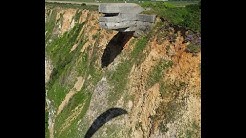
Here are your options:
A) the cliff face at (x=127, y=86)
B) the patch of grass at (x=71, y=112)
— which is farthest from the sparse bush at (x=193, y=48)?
the patch of grass at (x=71, y=112)

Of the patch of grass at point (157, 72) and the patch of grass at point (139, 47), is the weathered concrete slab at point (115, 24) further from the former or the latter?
the patch of grass at point (157, 72)

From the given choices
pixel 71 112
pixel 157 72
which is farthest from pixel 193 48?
pixel 71 112

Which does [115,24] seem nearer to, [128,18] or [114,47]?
[128,18]

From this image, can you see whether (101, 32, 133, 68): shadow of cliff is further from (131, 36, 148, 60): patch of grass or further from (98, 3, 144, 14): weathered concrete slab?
(98, 3, 144, 14): weathered concrete slab

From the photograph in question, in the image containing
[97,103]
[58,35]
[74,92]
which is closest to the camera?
[97,103]

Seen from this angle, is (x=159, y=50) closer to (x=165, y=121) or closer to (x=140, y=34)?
(x=140, y=34)
